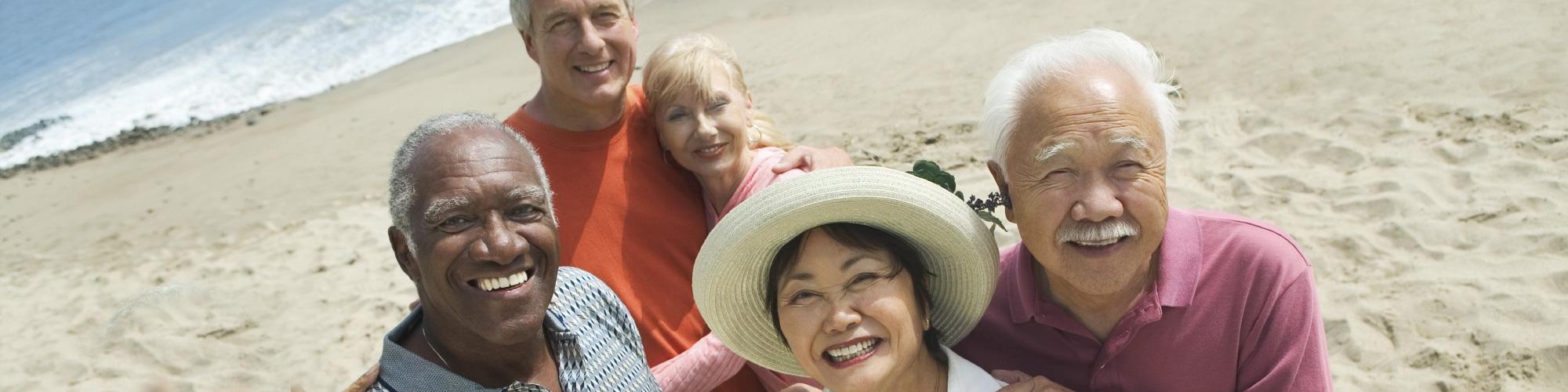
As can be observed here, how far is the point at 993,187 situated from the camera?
6676 millimetres

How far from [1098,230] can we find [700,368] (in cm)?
127

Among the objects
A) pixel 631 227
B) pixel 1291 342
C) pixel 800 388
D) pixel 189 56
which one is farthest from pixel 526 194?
pixel 189 56

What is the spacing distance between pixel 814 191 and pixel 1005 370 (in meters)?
0.68

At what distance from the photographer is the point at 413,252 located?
244 centimetres

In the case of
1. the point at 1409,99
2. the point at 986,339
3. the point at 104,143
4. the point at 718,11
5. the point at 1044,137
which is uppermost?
the point at 1044,137

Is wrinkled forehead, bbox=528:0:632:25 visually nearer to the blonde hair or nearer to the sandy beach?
the blonde hair

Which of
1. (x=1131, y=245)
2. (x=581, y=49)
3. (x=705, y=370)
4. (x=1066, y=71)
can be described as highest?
(x=1066, y=71)

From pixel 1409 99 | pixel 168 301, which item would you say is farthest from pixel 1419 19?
pixel 168 301

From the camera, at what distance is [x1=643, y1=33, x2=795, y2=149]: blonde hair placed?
3.65 m

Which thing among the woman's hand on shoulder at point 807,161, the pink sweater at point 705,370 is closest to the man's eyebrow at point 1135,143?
the pink sweater at point 705,370

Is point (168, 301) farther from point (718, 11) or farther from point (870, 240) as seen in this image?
point (718, 11)

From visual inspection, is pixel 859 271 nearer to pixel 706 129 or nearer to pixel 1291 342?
pixel 1291 342

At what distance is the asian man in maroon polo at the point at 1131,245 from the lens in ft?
7.98

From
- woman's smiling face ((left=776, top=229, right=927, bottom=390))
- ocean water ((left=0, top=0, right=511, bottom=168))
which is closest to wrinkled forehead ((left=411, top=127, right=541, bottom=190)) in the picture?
woman's smiling face ((left=776, top=229, right=927, bottom=390))
